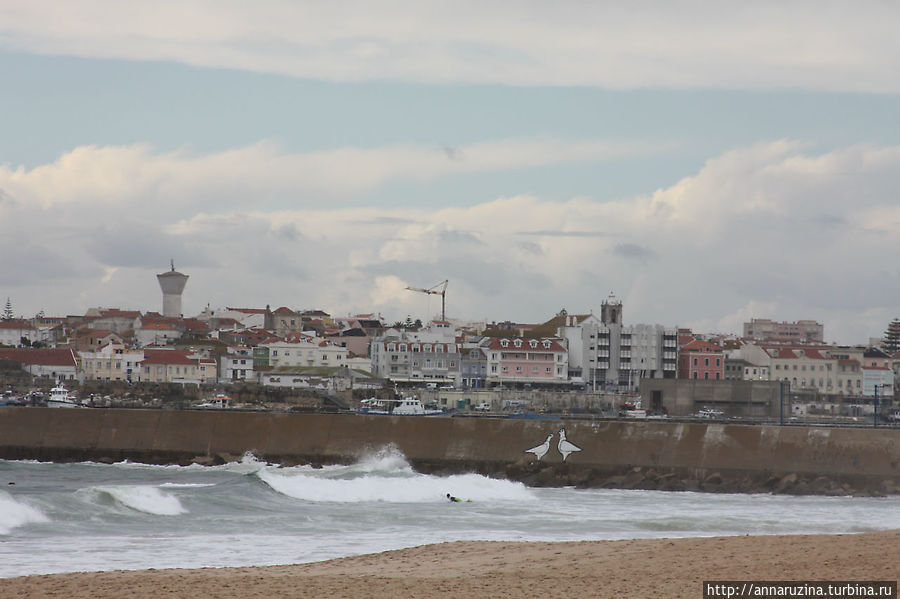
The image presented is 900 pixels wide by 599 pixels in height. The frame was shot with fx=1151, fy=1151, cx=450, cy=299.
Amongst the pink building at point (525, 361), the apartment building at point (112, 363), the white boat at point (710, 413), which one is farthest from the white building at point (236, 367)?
the white boat at point (710, 413)

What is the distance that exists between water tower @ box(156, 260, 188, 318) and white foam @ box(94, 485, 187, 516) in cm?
11597

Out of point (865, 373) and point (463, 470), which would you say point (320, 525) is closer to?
point (463, 470)

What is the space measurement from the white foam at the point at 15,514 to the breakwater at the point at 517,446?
18.4 metres

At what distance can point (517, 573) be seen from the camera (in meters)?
18.3

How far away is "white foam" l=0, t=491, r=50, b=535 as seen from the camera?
26.6 meters

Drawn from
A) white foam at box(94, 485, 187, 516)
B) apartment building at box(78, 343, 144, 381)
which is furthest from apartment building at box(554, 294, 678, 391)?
white foam at box(94, 485, 187, 516)

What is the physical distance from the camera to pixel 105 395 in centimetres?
9144

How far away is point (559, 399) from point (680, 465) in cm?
5182

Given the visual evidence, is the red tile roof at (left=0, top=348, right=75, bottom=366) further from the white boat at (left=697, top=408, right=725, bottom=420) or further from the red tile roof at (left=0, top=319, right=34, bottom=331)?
the white boat at (left=697, top=408, right=725, bottom=420)

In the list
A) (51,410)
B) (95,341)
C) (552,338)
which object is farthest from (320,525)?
(95,341)

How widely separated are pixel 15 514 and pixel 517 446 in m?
21.5

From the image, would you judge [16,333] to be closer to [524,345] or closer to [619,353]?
[524,345]

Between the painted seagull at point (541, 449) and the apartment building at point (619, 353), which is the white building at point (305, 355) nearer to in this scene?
the apartment building at point (619, 353)

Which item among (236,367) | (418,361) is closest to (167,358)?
(236,367)
